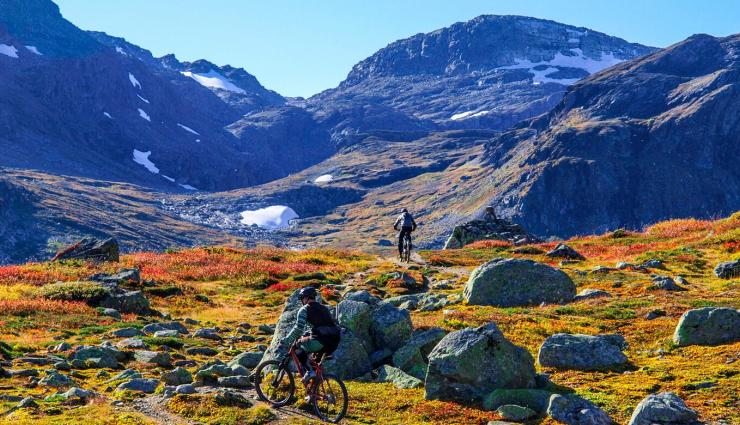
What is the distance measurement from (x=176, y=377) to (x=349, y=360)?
15.8 feet

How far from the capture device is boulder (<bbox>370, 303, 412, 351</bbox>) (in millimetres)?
20016

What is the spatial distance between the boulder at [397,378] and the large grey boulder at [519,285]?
10.9 metres

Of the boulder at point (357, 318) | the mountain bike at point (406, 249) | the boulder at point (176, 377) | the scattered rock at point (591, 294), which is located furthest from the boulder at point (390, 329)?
the mountain bike at point (406, 249)

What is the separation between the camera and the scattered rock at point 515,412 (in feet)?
46.4

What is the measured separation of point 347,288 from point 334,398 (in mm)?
21349

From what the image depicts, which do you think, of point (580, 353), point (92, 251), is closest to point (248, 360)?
point (580, 353)

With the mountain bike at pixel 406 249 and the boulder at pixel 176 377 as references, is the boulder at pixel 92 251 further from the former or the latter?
the boulder at pixel 176 377

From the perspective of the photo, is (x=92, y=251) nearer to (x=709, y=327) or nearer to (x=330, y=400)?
(x=330, y=400)

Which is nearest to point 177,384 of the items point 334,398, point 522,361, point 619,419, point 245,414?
point 245,414

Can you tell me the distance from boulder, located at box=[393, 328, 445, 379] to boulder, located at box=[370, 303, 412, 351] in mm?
556

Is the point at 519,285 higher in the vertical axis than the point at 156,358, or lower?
higher

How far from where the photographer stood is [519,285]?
2828 centimetres

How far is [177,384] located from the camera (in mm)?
17203

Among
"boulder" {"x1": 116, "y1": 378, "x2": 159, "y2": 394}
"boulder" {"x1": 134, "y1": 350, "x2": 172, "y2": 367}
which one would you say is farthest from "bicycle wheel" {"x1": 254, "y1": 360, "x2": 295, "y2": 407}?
"boulder" {"x1": 134, "y1": 350, "x2": 172, "y2": 367}
